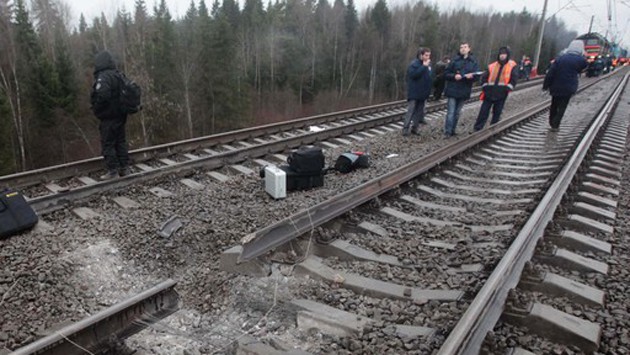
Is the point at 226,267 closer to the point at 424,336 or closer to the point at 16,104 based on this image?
the point at 424,336

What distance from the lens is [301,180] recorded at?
18.3 feet

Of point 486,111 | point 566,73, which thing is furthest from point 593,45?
point 486,111

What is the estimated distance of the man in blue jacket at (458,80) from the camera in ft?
29.2

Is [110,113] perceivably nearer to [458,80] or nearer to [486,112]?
[458,80]

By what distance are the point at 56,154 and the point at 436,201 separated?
34.1 m

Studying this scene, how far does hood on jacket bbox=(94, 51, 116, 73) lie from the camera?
233 inches

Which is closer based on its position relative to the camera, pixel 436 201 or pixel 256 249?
pixel 256 249

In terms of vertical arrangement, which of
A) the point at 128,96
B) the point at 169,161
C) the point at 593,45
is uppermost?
the point at 593,45

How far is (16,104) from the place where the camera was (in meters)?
30.1

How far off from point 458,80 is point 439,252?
6.25m

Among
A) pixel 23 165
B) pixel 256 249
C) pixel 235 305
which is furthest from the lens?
pixel 23 165

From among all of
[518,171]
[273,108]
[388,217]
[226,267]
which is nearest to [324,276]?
[226,267]

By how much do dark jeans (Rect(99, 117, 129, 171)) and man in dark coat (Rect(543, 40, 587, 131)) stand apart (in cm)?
888

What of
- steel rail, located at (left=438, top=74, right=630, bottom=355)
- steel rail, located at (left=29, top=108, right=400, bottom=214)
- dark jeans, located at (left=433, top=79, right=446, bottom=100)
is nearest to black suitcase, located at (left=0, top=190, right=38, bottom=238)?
steel rail, located at (left=29, top=108, right=400, bottom=214)
